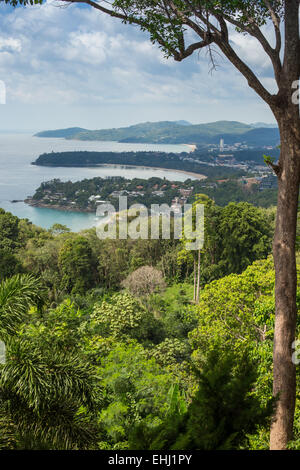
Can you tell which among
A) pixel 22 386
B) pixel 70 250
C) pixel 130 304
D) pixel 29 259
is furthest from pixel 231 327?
pixel 29 259

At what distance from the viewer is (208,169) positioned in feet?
211

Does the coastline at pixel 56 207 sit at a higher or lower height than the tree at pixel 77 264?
higher

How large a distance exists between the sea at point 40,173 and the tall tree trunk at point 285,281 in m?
34.2

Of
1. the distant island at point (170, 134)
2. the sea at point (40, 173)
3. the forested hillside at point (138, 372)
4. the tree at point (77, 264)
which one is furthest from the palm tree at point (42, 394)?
the distant island at point (170, 134)

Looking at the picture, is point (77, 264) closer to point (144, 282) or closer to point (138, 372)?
point (144, 282)

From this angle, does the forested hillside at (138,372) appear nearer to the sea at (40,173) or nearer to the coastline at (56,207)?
the sea at (40,173)

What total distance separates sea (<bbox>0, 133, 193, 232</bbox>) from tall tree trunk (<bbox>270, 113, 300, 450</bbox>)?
112 feet

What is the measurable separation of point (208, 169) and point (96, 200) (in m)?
25.2

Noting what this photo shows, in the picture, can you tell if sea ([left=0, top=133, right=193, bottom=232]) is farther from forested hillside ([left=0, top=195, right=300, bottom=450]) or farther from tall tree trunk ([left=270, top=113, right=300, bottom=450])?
tall tree trunk ([left=270, top=113, right=300, bottom=450])

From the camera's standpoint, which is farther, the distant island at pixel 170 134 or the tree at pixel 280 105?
the distant island at pixel 170 134

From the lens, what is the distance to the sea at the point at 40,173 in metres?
44.5

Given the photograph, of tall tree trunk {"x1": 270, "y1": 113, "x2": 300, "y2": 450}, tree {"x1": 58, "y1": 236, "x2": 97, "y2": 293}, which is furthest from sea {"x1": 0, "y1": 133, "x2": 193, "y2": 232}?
tall tree trunk {"x1": 270, "y1": 113, "x2": 300, "y2": 450}

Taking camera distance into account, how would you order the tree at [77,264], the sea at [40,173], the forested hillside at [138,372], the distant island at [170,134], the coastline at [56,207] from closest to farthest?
the forested hillside at [138,372]
the tree at [77,264]
the sea at [40,173]
the coastline at [56,207]
the distant island at [170,134]
